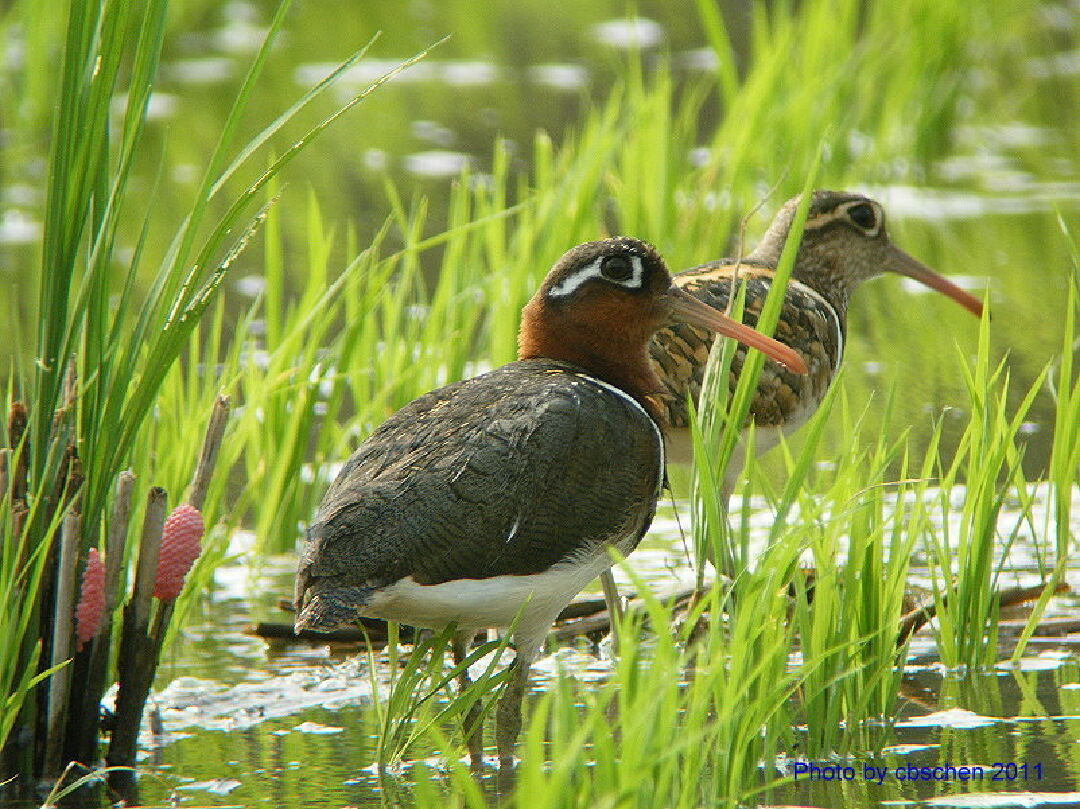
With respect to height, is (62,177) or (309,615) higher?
(62,177)

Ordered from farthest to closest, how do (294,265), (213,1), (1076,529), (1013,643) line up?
(213,1) → (294,265) → (1076,529) → (1013,643)

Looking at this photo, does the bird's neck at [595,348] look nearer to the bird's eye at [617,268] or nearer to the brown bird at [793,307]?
the bird's eye at [617,268]

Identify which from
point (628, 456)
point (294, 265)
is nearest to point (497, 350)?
point (628, 456)

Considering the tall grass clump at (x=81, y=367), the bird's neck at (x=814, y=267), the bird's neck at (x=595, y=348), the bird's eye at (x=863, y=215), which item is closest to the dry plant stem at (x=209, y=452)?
the tall grass clump at (x=81, y=367)

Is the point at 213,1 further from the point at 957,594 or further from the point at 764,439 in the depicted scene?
the point at 957,594

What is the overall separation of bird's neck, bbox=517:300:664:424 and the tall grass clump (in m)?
0.90

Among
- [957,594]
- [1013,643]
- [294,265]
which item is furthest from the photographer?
[294,265]

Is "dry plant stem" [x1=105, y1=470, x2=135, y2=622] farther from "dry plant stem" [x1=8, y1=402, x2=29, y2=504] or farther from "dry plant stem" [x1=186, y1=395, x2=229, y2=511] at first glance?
"dry plant stem" [x1=186, y1=395, x2=229, y2=511]

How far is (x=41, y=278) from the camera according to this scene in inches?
144

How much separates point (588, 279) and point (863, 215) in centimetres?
215

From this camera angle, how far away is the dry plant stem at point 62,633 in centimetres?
368

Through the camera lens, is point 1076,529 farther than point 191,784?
Yes

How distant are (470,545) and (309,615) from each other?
364mm

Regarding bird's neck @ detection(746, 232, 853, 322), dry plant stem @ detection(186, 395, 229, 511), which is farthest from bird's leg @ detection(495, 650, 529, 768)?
bird's neck @ detection(746, 232, 853, 322)
